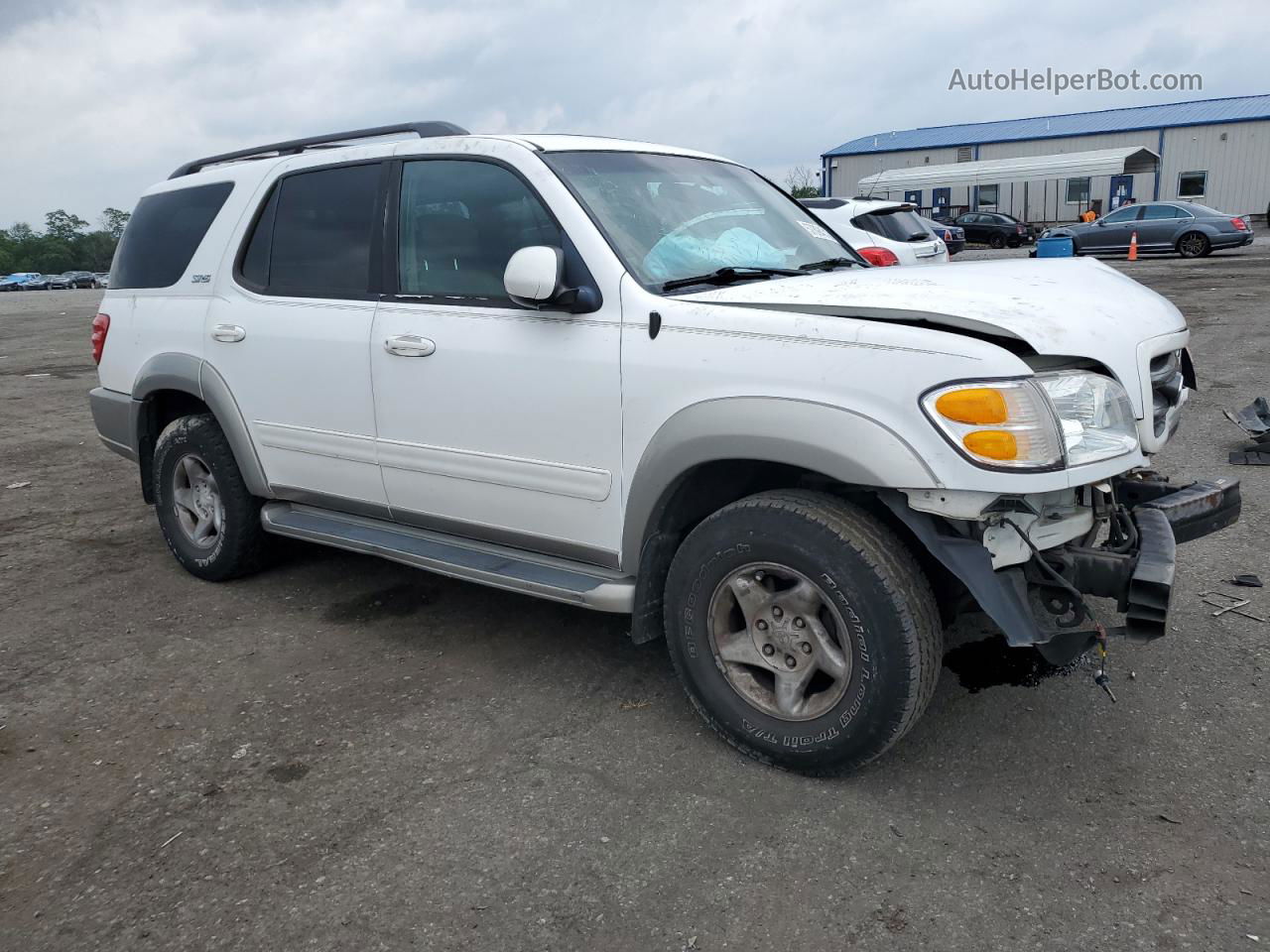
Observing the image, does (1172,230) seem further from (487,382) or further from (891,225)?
(487,382)

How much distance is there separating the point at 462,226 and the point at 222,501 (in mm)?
1913

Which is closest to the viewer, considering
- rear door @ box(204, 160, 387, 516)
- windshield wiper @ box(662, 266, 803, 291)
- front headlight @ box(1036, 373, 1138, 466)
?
front headlight @ box(1036, 373, 1138, 466)

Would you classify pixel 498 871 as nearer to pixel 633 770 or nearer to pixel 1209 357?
pixel 633 770

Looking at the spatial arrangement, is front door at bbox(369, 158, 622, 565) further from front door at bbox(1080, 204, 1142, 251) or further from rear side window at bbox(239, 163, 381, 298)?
front door at bbox(1080, 204, 1142, 251)

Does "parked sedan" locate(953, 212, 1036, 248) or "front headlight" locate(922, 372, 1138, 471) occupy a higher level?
"parked sedan" locate(953, 212, 1036, 248)

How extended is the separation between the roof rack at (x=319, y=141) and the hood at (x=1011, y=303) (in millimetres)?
1449

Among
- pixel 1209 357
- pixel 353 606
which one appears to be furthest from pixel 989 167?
pixel 353 606

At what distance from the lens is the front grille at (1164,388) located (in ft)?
10.4

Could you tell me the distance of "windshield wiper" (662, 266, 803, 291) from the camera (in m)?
3.38

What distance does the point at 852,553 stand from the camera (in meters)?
2.85

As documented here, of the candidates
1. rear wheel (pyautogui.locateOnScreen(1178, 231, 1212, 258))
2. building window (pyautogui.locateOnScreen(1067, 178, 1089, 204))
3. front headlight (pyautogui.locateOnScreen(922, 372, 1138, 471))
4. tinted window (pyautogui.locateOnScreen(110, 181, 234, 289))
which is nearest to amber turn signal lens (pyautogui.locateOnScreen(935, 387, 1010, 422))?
front headlight (pyautogui.locateOnScreen(922, 372, 1138, 471))

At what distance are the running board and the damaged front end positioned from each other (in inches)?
41.5

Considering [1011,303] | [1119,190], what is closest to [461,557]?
[1011,303]

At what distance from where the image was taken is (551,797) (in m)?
3.05
